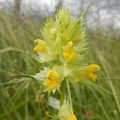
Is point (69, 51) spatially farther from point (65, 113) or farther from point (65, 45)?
point (65, 113)

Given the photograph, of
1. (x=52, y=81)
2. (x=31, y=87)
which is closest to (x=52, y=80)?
(x=52, y=81)

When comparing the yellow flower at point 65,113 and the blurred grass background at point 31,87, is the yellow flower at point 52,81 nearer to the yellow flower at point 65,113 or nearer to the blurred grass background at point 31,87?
the yellow flower at point 65,113

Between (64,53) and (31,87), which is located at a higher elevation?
(31,87)

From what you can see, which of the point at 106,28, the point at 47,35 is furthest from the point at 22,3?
the point at 47,35

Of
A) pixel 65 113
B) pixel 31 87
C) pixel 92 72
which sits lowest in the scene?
pixel 65 113

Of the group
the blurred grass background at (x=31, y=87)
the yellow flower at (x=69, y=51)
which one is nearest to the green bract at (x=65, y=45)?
the yellow flower at (x=69, y=51)

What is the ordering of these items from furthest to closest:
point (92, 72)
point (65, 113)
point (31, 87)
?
point (31, 87) < point (92, 72) < point (65, 113)

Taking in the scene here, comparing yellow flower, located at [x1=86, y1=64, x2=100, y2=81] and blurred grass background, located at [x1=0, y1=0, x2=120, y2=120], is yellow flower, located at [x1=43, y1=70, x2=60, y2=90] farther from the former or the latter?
blurred grass background, located at [x1=0, y1=0, x2=120, y2=120]
